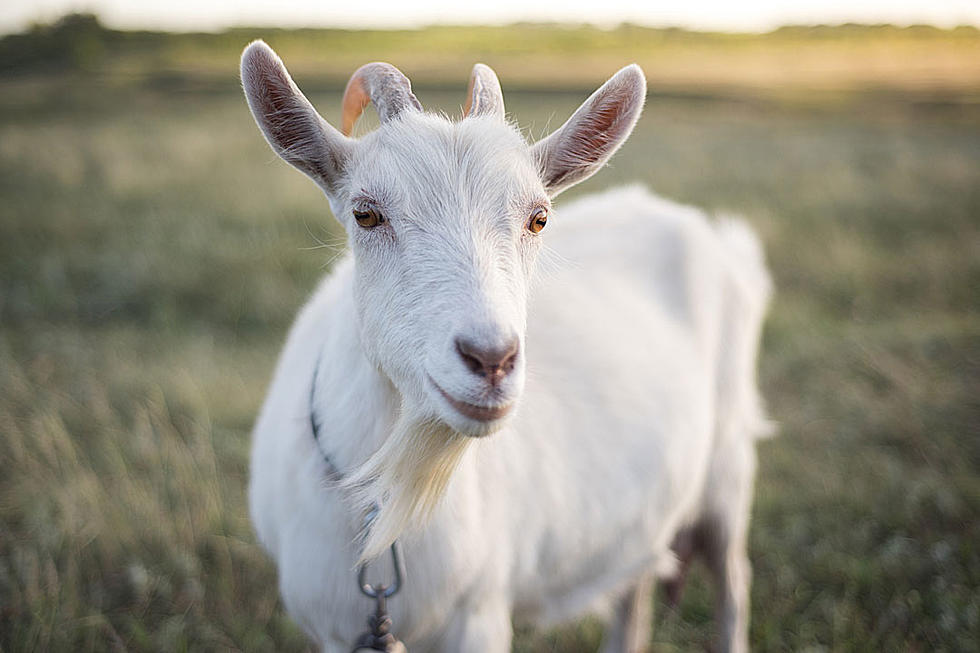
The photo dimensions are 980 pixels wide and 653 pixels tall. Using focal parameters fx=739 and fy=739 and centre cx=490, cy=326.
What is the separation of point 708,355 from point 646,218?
2.25ft

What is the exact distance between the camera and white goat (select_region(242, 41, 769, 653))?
1.64m

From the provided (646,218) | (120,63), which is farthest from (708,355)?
(120,63)

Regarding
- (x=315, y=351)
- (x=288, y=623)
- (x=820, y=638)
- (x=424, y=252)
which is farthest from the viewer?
(x=820, y=638)

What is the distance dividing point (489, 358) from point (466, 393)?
3.6 inches

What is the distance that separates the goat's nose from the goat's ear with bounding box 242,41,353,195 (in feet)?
2.24

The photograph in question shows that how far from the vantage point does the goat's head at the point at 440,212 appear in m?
1.49

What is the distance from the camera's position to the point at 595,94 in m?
1.93

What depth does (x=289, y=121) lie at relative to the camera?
1.80 meters

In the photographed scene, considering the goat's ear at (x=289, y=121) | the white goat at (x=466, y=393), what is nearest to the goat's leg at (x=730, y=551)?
the white goat at (x=466, y=393)

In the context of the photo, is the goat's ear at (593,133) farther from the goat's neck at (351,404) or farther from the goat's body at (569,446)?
the goat's neck at (351,404)

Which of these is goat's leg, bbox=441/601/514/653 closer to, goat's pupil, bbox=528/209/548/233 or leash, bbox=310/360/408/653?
leash, bbox=310/360/408/653

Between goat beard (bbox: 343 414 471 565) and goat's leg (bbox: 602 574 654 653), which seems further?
goat's leg (bbox: 602 574 654 653)

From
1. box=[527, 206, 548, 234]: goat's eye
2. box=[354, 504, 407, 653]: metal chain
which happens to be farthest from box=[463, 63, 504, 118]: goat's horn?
box=[354, 504, 407, 653]: metal chain

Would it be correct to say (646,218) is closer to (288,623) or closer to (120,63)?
(288,623)
